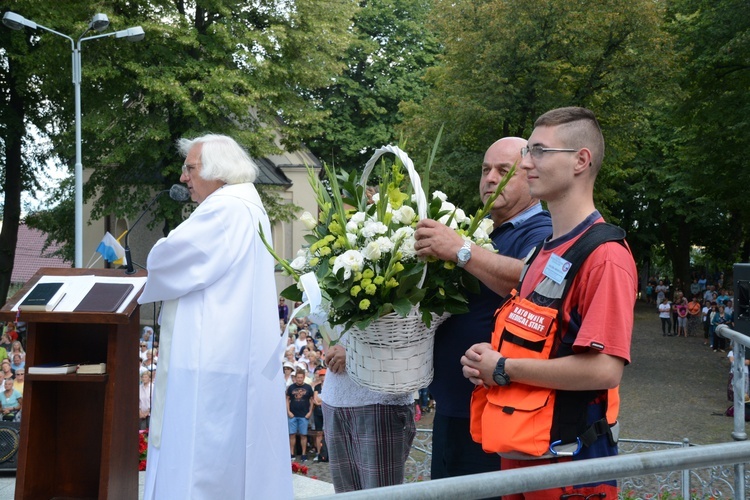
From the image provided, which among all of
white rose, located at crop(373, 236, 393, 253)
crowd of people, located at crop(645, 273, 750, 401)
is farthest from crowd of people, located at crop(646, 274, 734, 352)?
white rose, located at crop(373, 236, 393, 253)

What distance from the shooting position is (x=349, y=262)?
281 centimetres

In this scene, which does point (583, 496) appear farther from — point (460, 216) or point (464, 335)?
point (460, 216)

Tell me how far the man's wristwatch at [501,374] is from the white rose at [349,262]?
65cm

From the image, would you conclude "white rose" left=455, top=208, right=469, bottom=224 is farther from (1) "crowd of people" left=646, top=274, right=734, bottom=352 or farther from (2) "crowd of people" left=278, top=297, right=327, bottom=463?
(1) "crowd of people" left=646, top=274, right=734, bottom=352

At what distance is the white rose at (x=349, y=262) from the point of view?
281 cm

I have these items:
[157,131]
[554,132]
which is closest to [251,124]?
[157,131]

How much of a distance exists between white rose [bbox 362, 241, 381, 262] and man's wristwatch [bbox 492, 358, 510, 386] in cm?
63

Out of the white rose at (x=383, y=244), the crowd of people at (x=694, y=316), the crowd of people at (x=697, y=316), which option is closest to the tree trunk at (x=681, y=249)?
the crowd of people at (x=697, y=316)

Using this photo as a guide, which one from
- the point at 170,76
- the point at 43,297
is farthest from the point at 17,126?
the point at 43,297

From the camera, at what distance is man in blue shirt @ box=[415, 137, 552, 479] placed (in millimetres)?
3186

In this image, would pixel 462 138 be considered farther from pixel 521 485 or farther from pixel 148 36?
pixel 521 485

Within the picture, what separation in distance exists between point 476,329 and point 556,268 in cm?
84

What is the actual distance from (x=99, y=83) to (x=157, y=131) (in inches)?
103

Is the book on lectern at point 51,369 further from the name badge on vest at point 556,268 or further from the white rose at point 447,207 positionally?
the name badge on vest at point 556,268
